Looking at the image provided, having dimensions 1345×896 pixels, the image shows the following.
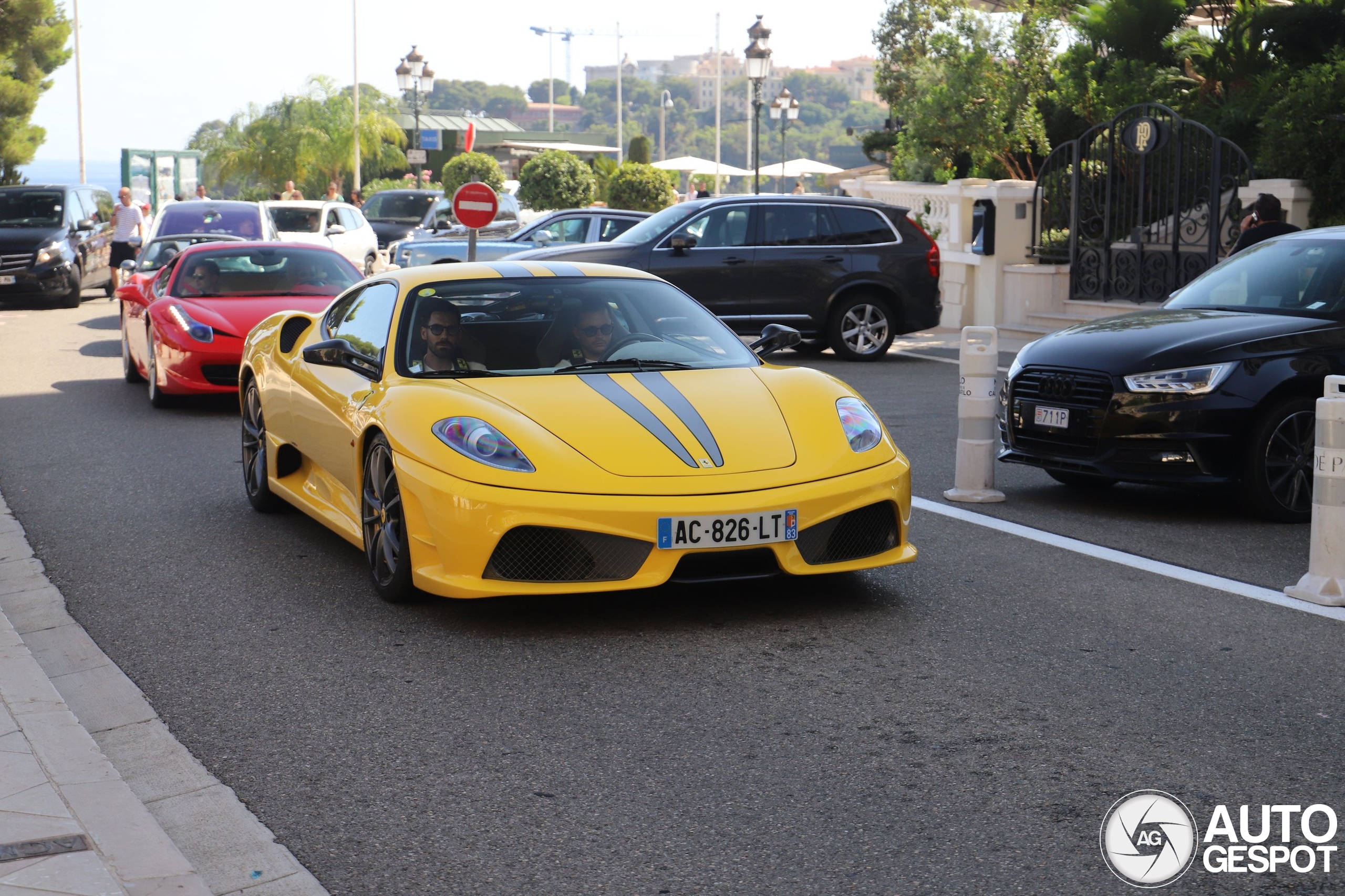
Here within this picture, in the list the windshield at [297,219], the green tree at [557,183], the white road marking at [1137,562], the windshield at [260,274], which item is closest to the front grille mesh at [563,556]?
the white road marking at [1137,562]

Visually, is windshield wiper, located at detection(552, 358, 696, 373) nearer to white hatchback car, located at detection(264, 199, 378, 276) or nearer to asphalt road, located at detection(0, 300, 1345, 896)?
asphalt road, located at detection(0, 300, 1345, 896)

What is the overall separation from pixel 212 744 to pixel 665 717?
134 cm

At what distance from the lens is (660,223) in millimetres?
16875

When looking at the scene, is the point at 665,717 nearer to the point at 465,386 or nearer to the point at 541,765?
the point at 541,765

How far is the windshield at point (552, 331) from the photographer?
655 cm

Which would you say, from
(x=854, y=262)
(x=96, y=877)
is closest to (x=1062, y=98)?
(x=854, y=262)

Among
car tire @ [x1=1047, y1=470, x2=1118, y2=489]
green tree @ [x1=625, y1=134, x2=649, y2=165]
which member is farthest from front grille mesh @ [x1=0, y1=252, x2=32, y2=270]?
green tree @ [x1=625, y1=134, x2=649, y2=165]

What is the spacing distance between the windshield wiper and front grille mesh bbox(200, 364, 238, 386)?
653 cm

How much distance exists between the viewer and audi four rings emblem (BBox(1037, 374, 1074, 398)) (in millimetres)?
8211

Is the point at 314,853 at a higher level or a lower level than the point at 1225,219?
lower

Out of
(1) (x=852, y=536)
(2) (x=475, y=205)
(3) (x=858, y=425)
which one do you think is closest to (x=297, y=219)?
(2) (x=475, y=205)

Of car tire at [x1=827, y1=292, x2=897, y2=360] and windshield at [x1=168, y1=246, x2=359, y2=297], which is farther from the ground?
windshield at [x1=168, y1=246, x2=359, y2=297]

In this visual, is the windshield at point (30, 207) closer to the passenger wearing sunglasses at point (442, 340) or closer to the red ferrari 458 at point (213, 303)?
the red ferrari 458 at point (213, 303)

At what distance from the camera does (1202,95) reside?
21.3m
